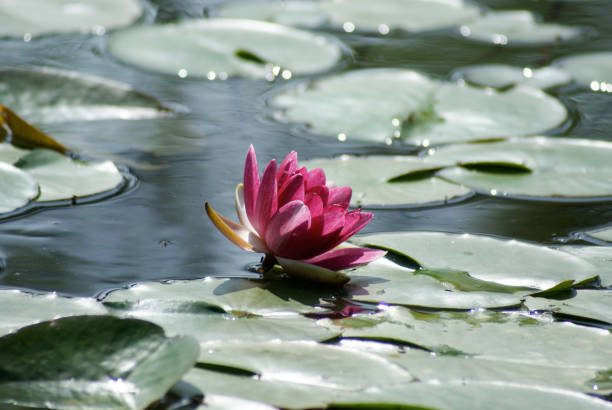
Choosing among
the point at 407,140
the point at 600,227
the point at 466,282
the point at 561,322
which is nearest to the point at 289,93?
the point at 407,140

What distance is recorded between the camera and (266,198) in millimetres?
1385

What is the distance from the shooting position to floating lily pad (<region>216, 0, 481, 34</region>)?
3.63 metres

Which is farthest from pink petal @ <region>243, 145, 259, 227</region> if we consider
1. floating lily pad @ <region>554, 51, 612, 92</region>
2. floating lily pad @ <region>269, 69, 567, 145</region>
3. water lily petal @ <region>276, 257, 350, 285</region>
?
floating lily pad @ <region>554, 51, 612, 92</region>

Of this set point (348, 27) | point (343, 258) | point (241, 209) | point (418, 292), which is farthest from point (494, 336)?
point (348, 27)

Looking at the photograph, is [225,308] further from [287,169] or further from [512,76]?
[512,76]

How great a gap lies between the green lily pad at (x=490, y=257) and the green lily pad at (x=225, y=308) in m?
0.25

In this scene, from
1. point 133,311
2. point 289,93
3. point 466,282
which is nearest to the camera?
point 133,311

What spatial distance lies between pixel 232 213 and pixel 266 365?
710mm

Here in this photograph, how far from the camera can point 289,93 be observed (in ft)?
8.47

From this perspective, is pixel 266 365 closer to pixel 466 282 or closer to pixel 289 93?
pixel 466 282

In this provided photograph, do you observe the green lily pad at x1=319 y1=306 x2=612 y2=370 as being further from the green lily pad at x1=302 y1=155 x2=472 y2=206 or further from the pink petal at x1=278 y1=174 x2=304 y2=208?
the green lily pad at x1=302 y1=155 x2=472 y2=206

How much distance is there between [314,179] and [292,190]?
0.07m

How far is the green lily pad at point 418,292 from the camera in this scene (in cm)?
131

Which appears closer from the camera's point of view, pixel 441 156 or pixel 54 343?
pixel 54 343
